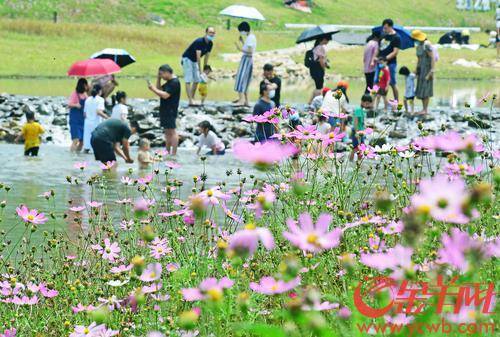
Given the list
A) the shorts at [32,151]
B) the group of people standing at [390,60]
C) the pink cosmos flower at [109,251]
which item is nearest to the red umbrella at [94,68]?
the shorts at [32,151]

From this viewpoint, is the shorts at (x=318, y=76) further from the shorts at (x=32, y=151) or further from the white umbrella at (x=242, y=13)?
the white umbrella at (x=242, y=13)

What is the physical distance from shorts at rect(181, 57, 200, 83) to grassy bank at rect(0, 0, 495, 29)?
189 feet

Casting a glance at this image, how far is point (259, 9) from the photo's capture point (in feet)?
353

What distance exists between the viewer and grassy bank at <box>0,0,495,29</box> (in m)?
80.2

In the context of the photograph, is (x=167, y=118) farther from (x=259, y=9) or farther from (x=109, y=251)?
(x=259, y=9)

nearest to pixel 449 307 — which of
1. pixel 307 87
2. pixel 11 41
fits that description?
pixel 307 87

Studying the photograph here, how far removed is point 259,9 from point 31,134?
94.0 meters

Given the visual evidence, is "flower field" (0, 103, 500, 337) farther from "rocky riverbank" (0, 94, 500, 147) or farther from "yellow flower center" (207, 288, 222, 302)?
"rocky riverbank" (0, 94, 500, 147)

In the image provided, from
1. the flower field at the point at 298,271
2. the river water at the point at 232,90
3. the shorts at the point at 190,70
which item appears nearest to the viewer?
the flower field at the point at 298,271

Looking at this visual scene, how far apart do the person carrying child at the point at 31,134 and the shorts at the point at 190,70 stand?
5.64 m

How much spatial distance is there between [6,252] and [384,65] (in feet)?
42.7

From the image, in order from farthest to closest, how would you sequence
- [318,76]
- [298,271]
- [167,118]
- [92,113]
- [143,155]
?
[318,76] < [92,113] < [167,118] < [143,155] < [298,271]

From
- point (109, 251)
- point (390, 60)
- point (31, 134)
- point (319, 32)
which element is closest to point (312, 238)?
point (109, 251)

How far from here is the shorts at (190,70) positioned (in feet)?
66.6
